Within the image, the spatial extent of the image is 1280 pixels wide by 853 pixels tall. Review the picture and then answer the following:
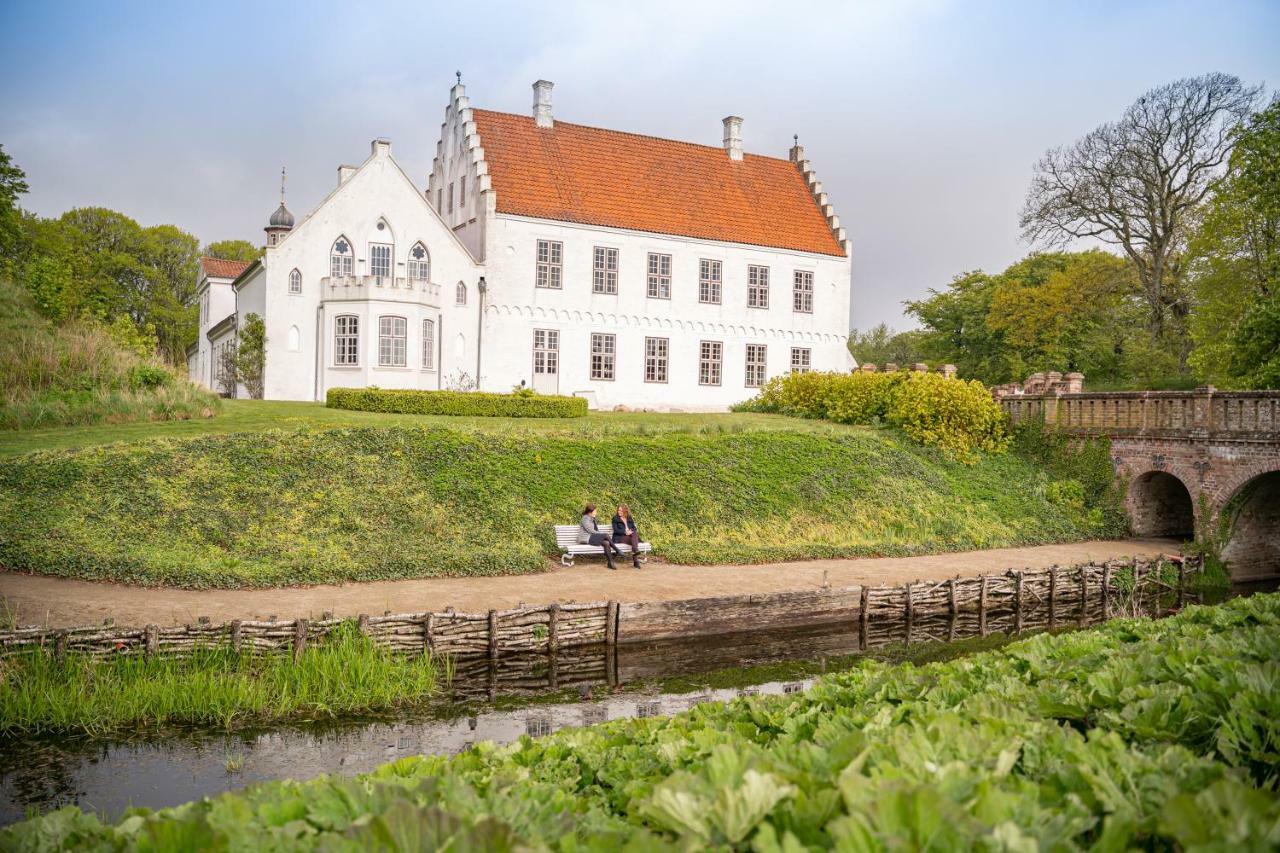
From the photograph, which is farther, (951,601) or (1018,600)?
(1018,600)

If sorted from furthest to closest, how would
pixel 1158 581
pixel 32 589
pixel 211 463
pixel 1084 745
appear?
pixel 1158 581, pixel 211 463, pixel 32 589, pixel 1084 745

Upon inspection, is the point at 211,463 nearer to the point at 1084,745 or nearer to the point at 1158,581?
the point at 1084,745

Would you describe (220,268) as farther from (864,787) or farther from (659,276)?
(864,787)

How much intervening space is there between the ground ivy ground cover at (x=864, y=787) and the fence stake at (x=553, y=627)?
840 centimetres

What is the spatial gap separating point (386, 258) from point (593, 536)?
65.9 ft

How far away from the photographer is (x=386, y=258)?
3478 centimetres

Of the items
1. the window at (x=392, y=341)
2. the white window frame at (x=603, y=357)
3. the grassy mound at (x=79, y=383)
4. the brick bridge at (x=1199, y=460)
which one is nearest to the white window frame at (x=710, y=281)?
the white window frame at (x=603, y=357)

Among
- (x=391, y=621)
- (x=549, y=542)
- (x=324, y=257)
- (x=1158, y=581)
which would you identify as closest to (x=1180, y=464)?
(x=1158, y=581)

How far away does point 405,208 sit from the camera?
34.8m

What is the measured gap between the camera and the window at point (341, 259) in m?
33.8

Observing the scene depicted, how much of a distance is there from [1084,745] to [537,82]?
4214 centimetres

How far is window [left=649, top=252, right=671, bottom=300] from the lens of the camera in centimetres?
3988

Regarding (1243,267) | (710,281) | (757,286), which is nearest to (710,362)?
(710,281)

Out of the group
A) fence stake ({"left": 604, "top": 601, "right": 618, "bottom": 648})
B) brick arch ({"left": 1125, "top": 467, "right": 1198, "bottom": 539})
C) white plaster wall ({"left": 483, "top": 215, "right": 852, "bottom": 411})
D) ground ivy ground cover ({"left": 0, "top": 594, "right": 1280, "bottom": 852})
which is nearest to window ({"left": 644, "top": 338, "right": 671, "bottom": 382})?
white plaster wall ({"left": 483, "top": 215, "right": 852, "bottom": 411})
